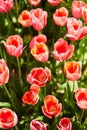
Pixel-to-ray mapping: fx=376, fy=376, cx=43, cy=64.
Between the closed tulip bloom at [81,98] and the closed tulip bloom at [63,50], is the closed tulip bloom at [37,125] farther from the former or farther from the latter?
the closed tulip bloom at [63,50]

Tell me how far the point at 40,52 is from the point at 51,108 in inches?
10.4

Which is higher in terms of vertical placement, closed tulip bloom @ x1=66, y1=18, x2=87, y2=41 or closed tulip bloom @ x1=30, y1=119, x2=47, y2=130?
closed tulip bloom @ x1=66, y1=18, x2=87, y2=41

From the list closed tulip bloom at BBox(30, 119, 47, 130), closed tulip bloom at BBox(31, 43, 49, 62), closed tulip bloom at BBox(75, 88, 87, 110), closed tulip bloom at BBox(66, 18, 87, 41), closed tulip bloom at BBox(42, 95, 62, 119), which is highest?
closed tulip bloom at BBox(66, 18, 87, 41)

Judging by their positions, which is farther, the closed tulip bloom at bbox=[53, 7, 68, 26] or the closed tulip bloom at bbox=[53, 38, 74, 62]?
the closed tulip bloom at bbox=[53, 7, 68, 26]

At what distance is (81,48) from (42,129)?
2.37ft

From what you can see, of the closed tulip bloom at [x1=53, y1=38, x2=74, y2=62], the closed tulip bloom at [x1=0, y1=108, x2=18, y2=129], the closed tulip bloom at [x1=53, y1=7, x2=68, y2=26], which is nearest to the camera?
the closed tulip bloom at [x1=0, y1=108, x2=18, y2=129]

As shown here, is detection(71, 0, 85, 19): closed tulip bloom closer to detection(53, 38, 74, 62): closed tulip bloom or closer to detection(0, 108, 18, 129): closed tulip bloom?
detection(53, 38, 74, 62): closed tulip bloom

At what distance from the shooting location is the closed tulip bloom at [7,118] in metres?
1.57

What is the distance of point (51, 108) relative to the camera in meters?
1.65

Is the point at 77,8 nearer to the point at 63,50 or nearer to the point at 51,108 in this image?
the point at 63,50

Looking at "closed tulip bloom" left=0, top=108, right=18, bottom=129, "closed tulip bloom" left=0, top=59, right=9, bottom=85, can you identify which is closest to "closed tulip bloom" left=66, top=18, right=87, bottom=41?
"closed tulip bloom" left=0, top=59, right=9, bottom=85

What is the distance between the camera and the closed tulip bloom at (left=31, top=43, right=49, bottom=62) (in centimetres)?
167

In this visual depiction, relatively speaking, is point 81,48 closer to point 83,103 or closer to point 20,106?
point 20,106

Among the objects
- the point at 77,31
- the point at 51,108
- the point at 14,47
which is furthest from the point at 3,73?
the point at 77,31
